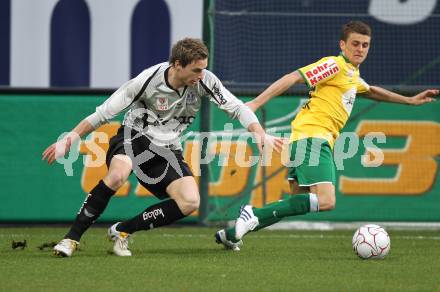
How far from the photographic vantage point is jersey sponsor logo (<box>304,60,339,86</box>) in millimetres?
8000

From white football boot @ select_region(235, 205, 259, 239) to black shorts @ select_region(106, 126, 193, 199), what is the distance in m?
0.54

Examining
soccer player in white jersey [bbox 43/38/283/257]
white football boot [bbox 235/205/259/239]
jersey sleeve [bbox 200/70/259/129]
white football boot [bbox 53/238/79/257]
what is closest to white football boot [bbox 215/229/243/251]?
white football boot [bbox 235/205/259/239]

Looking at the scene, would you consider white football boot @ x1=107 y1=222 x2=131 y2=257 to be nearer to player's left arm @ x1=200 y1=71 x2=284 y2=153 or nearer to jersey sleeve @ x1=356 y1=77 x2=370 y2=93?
player's left arm @ x1=200 y1=71 x2=284 y2=153

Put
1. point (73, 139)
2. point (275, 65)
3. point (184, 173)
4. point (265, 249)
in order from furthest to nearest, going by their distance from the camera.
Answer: point (275, 65) → point (265, 249) → point (184, 173) → point (73, 139)

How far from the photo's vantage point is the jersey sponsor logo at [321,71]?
800 cm

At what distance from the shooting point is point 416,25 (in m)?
12.8

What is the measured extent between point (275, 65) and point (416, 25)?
6.18ft

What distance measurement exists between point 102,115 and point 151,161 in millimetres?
717

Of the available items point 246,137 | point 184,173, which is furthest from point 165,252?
point 246,137

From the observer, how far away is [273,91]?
769cm

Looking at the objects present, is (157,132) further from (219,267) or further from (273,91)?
(219,267)

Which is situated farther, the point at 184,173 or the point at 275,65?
the point at 275,65

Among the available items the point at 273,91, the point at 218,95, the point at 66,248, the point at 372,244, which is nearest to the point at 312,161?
the point at 273,91

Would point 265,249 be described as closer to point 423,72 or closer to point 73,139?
point 73,139
